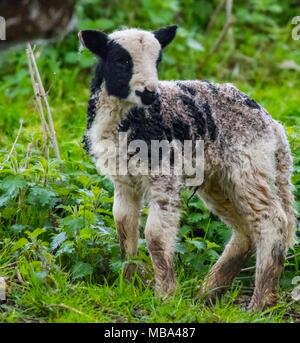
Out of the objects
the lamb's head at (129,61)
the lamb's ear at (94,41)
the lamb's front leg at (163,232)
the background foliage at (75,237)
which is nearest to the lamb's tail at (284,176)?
the background foliage at (75,237)

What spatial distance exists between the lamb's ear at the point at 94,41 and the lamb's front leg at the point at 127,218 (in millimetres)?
897

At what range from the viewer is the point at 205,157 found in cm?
655

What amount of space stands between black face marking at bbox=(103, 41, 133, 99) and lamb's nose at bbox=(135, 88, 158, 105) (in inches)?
4.5

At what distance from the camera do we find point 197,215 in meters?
7.53

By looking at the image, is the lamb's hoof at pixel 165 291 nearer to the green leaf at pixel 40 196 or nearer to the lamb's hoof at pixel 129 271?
the lamb's hoof at pixel 129 271

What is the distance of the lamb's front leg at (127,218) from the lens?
6645mm

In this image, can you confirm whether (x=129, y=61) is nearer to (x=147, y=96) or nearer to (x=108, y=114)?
(x=147, y=96)

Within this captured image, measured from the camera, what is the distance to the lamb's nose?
6.02 meters

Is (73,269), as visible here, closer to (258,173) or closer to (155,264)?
(155,264)

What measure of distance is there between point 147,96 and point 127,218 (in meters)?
0.99

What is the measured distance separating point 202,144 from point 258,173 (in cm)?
43

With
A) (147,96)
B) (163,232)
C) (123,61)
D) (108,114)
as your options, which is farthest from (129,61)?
(163,232)
